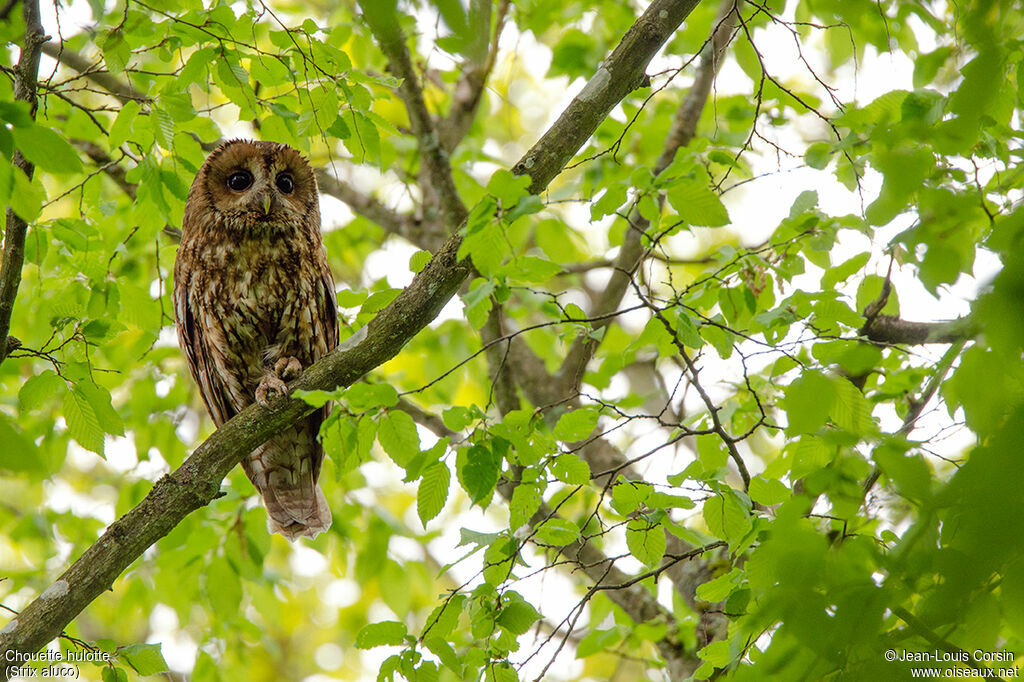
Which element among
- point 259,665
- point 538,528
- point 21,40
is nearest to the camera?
point 21,40

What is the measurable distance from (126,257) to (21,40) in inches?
98.5

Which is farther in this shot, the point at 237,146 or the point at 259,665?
the point at 259,665

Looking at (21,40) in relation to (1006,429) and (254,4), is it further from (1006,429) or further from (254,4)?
(1006,429)

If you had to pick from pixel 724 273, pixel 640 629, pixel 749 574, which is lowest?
pixel 749 574

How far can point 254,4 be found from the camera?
298 cm

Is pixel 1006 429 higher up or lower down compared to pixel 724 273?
lower down

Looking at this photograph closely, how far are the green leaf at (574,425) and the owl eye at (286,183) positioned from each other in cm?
232

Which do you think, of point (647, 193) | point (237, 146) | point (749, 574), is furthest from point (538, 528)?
point (237, 146)

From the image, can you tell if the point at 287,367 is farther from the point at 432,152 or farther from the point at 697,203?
the point at 697,203

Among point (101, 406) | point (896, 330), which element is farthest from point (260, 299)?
point (896, 330)

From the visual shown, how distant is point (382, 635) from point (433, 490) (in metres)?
0.54

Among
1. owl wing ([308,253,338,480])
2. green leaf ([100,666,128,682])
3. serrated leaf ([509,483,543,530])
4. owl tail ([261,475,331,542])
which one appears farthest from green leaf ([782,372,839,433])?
owl tail ([261,475,331,542])

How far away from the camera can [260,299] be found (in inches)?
145

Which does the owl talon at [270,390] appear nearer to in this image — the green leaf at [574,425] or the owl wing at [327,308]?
the owl wing at [327,308]
